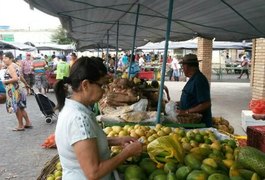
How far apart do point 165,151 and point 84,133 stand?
713 millimetres

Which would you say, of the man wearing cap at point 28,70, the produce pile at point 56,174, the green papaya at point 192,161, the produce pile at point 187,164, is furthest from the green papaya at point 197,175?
the man wearing cap at point 28,70

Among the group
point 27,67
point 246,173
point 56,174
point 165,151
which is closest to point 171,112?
point 56,174

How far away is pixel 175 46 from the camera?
83.8 feet

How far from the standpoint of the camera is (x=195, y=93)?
4551 mm

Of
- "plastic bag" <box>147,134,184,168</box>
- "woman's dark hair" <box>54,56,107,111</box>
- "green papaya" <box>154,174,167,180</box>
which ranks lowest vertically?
"green papaya" <box>154,174,167,180</box>

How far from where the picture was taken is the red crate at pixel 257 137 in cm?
276

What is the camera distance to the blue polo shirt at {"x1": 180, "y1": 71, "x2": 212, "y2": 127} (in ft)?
14.7

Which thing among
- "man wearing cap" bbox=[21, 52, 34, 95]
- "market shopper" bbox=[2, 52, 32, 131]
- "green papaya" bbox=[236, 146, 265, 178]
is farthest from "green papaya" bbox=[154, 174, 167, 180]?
"man wearing cap" bbox=[21, 52, 34, 95]

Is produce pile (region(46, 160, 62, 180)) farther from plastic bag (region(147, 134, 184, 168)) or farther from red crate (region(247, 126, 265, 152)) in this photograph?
red crate (region(247, 126, 265, 152))

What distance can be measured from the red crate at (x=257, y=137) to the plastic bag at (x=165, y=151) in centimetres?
81

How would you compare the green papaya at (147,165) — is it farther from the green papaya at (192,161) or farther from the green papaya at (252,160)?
the green papaya at (252,160)

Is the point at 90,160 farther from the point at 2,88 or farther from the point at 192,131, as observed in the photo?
the point at 2,88

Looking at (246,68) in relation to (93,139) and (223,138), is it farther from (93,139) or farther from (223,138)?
(93,139)

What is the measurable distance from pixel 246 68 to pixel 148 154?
26.5m
